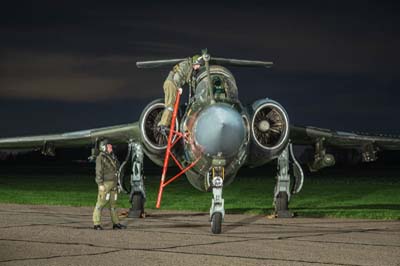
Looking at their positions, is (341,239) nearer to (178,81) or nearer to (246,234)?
(246,234)

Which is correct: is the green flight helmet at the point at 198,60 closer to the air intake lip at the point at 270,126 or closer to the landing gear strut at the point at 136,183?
the air intake lip at the point at 270,126

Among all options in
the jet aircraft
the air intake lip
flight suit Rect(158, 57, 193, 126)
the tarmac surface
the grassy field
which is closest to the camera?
the tarmac surface

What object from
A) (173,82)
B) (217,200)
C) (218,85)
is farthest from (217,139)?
(173,82)

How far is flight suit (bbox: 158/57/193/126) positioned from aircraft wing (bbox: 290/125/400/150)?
4.58 meters

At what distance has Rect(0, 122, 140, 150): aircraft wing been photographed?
18.9 meters

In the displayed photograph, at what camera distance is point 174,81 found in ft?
50.3

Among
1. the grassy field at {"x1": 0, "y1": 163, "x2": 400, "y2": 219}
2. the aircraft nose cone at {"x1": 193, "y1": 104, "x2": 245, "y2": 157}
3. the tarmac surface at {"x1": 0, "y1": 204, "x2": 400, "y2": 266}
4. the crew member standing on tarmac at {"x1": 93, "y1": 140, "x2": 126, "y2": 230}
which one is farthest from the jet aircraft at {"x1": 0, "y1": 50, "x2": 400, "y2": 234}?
the grassy field at {"x1": 0, "y1": 163, "x2": 400, "y2": 219}

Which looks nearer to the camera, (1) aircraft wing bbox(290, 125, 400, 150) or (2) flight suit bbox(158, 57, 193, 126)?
(2) flight suit bbox(158, 57, 193, 126)

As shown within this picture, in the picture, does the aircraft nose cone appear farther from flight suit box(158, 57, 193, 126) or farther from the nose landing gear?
flight suit box(158, 57, 193, 126)

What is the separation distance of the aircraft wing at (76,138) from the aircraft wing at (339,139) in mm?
4234

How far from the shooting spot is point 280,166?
62.4ft

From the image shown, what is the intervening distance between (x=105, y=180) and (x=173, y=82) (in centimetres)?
245

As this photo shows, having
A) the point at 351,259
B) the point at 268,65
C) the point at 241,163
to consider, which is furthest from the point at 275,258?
the point at 268,65

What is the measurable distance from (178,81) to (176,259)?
5.54m
